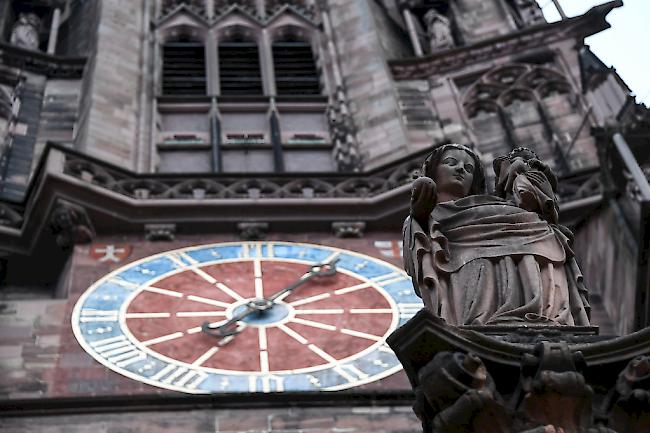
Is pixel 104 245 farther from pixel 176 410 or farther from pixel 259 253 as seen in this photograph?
pixel 176 410

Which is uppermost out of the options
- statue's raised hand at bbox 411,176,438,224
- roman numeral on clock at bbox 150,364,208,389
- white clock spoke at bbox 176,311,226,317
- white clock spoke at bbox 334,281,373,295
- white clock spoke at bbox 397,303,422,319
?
white clock spoke at bbox 334,281,373,295

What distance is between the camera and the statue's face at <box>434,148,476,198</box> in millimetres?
7949

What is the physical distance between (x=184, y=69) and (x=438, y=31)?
4.21 metres

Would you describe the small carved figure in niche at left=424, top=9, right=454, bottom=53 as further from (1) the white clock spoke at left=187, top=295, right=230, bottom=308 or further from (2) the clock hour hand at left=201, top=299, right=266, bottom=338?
(2) the clock hour hand at left=201, top=299, right=266, bottom=338

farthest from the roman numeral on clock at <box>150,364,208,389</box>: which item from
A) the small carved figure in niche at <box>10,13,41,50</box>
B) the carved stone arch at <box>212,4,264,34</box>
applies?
the carved stone arch at <box>212,4,264,34</box>

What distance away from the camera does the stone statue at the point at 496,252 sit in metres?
6.99

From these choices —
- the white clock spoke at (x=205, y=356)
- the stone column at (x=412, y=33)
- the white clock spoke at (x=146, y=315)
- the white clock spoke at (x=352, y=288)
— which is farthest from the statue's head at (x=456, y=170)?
the stone column at (x=412, y=33)

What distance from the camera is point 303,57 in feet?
78.9

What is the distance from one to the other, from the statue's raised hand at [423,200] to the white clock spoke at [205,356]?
6.61m

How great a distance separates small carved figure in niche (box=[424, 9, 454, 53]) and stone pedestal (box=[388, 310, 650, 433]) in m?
18.0

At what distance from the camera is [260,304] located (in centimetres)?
A: 1500

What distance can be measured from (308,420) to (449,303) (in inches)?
223

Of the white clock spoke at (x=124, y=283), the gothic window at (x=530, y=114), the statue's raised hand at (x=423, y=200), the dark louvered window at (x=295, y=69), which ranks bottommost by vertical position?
the statue's raised hand at (x=423, y=200)

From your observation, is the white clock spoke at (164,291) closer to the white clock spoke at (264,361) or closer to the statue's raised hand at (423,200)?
the white clock spoke at (264,361)
